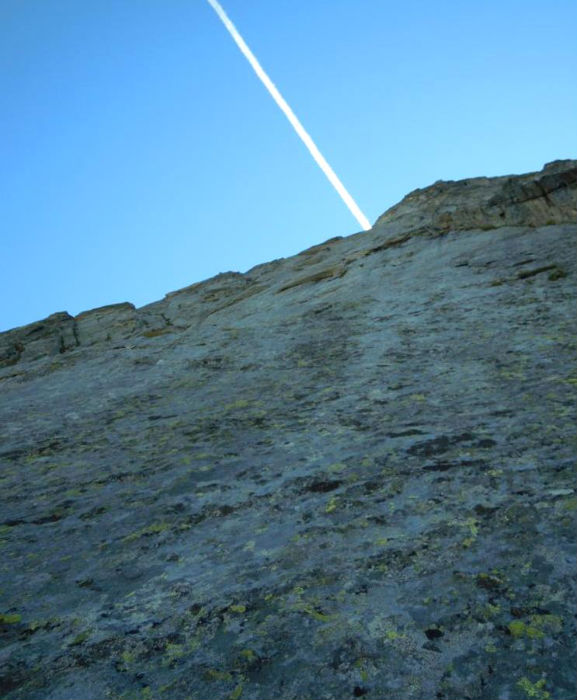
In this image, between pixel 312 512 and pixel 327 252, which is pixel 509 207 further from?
pixel 312 512

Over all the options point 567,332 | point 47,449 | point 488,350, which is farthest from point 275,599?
point 567,332

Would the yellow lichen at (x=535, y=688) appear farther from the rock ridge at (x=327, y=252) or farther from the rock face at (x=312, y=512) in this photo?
the rock ridge at (x=327, y=252)

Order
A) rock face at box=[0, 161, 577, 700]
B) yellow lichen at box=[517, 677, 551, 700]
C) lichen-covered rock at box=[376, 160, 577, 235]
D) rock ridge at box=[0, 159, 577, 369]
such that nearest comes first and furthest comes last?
yellow lichen at box=[517, 677, 551, 700]
rock face at box=[0, 161, 577, 700]
lichen-covered rock at box=[376, 160, 577, 235]
rock ridge at box=[0, 159, 577, 369]

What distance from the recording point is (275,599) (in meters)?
5.04

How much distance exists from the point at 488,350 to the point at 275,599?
23.9ft

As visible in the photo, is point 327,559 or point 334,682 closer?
point 334,682

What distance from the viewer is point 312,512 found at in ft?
21.0

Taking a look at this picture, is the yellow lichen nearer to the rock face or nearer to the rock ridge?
the rock face

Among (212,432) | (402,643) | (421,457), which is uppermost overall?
(212,432)

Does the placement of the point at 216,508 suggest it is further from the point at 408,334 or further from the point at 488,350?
the point at 408,334

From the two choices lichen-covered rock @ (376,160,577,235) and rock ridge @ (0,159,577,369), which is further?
rock ridge @ (0,159,577,369)

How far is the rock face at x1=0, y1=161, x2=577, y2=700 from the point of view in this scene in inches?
169

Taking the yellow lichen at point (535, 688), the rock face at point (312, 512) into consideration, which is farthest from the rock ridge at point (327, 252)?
the yellow lichen at point (535, 688)

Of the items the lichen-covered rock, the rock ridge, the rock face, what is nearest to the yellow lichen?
the rock face
